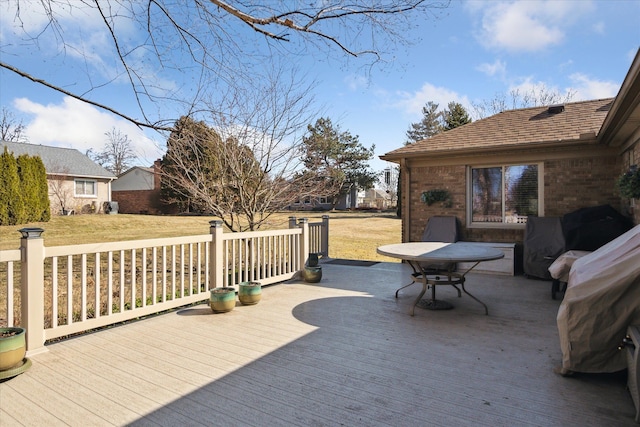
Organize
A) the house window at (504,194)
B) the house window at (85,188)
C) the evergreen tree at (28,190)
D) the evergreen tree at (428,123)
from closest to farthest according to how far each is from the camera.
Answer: the house window at (504,194) → the evergreen tree at (28,190) → the house window at (85,188) → the evergreen tree at (428,123)

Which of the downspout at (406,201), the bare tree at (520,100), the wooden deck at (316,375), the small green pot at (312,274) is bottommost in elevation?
the wooden deck at (316,375)

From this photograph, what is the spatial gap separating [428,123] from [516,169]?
91.5 ft

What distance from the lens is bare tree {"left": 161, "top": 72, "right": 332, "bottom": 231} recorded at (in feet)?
23.0

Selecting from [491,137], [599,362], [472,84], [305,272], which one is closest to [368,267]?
[305,272]

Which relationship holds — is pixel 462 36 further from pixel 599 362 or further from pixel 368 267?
pixel 599 362

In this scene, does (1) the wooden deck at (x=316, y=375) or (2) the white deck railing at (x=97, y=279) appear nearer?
(1) the wooden deck at (x=316, y=375)

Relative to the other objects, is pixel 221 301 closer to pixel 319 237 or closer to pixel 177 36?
pixel 177 36

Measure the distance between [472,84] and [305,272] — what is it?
8631 millimetres

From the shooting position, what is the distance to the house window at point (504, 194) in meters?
7.37

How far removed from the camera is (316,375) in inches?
108

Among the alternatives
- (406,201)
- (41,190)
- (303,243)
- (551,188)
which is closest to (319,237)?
(303,243)

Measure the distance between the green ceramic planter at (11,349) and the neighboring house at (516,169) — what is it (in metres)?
7.12

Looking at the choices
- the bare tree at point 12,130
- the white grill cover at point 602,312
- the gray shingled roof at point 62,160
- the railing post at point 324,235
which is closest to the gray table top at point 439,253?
the white grill cover at point 602,312

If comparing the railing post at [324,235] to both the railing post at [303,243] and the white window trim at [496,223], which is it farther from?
the white window trim at [496,223]
